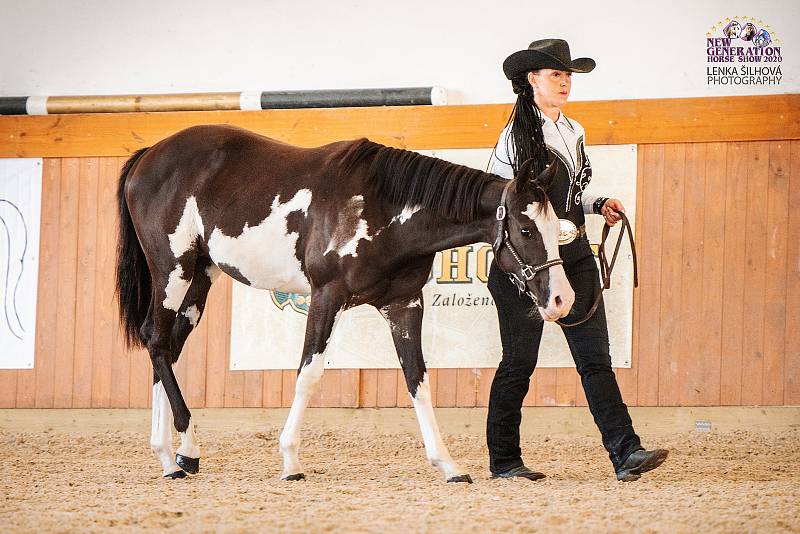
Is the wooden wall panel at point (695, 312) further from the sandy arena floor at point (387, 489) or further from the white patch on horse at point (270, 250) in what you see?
the white patch on horse at point (270, 250)

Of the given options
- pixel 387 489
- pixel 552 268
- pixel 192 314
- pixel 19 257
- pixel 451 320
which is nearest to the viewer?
pixel 552 268

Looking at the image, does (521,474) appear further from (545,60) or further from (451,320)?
(451,320)

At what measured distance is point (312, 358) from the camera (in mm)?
3678

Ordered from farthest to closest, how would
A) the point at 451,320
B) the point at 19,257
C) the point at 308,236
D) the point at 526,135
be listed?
the point at 19,257 → the point at 451,320 → the point at 308,236 → the point at 526,135

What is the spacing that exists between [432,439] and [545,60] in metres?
1.61

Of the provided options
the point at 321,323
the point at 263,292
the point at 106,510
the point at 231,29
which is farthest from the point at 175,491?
the point at 231,29

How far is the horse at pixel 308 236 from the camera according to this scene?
11.6ft

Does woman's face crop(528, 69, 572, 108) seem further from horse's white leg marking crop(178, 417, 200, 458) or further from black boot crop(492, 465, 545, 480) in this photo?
horse's white leg marking crop(178, 417, 200, 458)

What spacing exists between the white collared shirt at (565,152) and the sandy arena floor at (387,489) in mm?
1193

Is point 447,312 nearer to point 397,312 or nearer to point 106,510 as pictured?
point 397,312

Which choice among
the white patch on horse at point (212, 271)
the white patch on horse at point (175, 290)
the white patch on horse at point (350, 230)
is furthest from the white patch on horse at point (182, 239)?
the white patch on horse at point (350, 230)

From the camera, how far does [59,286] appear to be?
5.85 metres

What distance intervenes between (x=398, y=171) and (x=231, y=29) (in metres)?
2.66

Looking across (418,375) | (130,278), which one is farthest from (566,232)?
(130,278)
